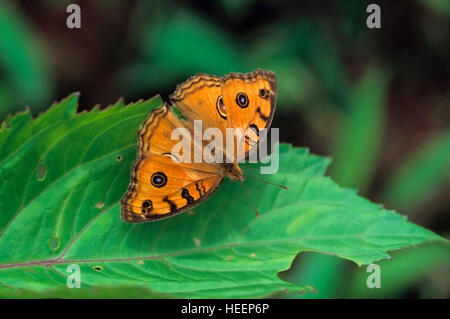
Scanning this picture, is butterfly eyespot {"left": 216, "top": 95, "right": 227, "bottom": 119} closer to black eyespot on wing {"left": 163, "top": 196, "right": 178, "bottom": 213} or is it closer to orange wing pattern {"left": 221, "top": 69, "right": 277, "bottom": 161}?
orange wing pattern {"left": 221, "top": 69, "right": 277, "bottom": 161}

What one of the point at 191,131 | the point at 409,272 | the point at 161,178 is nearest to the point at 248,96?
the point at 191,131

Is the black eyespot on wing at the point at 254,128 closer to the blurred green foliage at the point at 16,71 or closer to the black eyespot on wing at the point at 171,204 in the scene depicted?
the black eyespot on wing at the point at 171,204

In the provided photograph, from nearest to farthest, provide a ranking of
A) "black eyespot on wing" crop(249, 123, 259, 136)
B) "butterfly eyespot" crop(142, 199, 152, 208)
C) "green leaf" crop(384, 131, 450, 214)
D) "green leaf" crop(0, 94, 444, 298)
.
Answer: "green leaf" crop(0, 94, 444, 298), "butterfly eyespot" crop(142, 199, 152, 208), "black eyespot on wing" crop(249, 123, 259, 136), "green leaf" crop(384, 131, 450, 214)

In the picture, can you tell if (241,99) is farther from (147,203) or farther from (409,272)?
(409,272)

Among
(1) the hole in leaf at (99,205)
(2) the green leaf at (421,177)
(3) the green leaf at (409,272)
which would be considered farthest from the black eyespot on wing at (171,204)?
(2) the green leaf at (421,177)

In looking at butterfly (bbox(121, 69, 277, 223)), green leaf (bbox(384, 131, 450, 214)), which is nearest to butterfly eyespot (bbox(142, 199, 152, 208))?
butterfly (bbox(121, 69, 277, 223))
